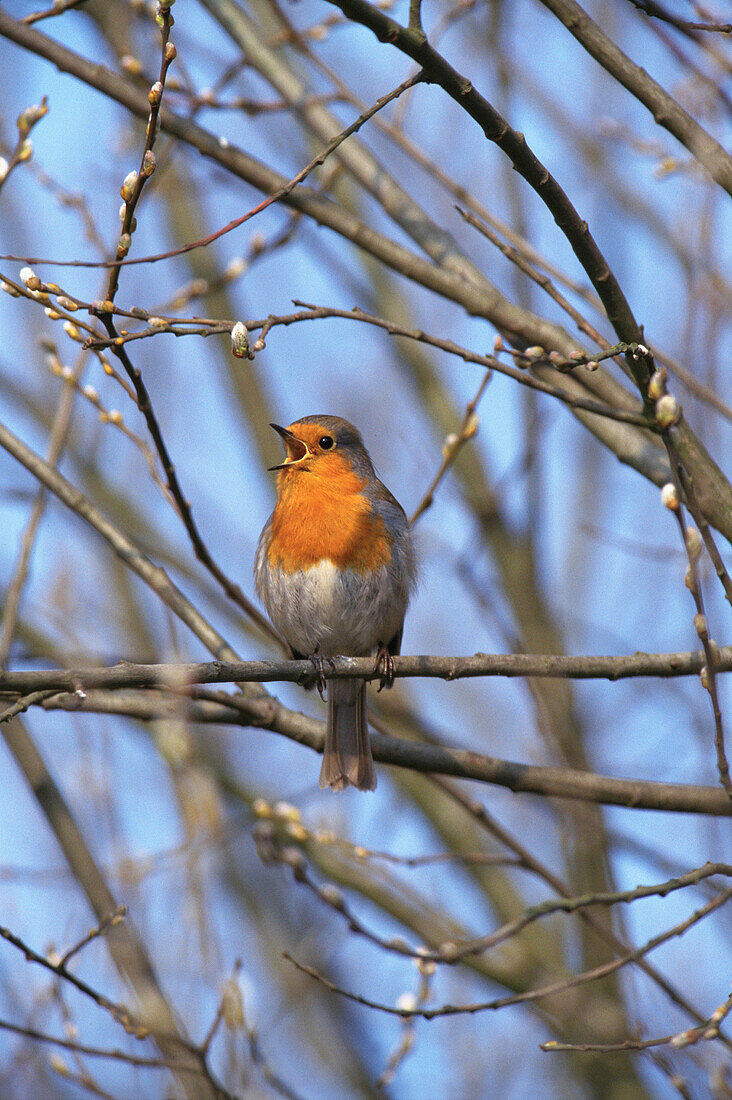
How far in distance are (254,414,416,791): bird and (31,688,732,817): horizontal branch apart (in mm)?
927

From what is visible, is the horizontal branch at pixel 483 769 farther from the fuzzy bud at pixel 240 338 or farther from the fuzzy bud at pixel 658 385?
the fuzzy bud at pixel 658 385

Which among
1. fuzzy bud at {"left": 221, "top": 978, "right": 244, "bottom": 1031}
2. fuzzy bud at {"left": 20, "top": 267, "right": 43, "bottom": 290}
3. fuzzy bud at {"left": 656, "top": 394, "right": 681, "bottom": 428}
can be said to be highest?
fuzzy bud at {"left": 20, "top": 267, "right": 43, "bottom": 290}

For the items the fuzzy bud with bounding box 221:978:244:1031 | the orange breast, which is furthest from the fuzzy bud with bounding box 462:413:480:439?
the fuzzy bud with bounding box 221:978:244:1031

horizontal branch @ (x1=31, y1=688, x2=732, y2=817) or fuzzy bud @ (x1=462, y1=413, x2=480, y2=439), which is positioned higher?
fuzzy bud @ (x1=462, y1=413, x2=480, y2=439)

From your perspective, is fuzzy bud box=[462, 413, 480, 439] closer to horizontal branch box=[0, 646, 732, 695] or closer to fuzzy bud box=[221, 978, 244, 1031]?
horizontal branch box=[0, 646, 732, 695]

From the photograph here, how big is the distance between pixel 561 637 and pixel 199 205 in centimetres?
422

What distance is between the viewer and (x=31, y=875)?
4613 mm

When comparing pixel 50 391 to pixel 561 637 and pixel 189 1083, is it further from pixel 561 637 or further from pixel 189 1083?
pixel 189 1083

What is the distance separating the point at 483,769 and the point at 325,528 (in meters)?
1.59

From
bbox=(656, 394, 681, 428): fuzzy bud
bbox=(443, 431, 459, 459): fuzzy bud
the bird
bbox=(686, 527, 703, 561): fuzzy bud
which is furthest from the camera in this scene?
the bird

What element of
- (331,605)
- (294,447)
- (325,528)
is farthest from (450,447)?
(294,447)

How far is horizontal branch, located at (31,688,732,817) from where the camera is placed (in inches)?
139

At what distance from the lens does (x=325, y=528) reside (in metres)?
4.93

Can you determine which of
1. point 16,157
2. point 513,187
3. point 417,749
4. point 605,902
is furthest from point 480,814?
point 513,187
